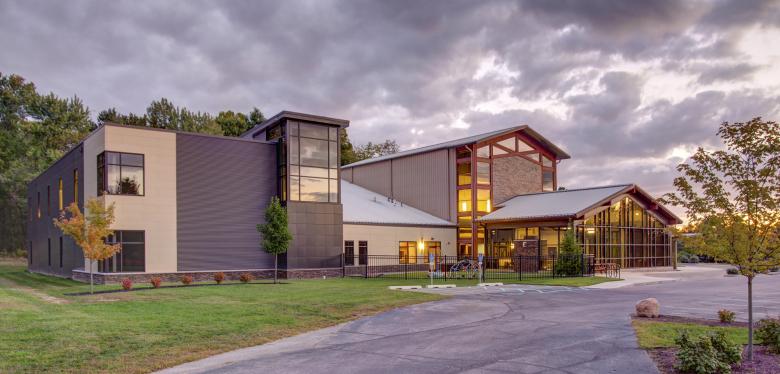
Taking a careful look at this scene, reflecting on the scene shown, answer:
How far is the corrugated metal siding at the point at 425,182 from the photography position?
48.6 meters

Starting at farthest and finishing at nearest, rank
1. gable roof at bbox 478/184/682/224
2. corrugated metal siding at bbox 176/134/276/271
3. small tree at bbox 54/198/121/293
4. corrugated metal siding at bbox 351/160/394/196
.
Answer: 1. corrugated metal siding at bbox 351/160/394/196
2. gable roof at bbox 478/184/682/224
3. corrugated metal siding at bbox 176/134/276/271
4. small tree at bbox 54/198/121/293

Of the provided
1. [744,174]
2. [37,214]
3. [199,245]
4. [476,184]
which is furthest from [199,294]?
[37,214]

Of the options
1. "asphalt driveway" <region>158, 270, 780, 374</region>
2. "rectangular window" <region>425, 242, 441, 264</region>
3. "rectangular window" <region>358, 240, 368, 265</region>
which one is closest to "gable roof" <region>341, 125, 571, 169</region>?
"rectangular window" <region>425, 242, 441, 264</region>

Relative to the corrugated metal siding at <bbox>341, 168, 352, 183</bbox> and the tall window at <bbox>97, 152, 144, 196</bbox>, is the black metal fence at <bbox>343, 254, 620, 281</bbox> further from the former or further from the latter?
the corrugated metal siding at <bbox>341, 168, 352, 183</bbox>

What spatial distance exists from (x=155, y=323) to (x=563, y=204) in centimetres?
3275

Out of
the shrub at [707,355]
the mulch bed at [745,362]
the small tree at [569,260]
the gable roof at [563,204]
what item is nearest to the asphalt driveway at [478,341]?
the mulch bed at [745,362]

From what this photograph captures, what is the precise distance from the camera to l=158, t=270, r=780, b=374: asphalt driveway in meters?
10.5

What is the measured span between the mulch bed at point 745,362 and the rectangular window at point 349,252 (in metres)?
Answer: 29.4

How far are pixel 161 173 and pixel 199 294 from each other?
447 inches

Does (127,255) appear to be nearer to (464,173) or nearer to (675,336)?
(464,173)

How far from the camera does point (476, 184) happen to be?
154 feet

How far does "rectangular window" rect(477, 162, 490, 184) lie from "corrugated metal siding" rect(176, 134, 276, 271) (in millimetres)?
18497

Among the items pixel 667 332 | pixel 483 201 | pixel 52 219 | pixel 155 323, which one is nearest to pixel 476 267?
pixel 483 201

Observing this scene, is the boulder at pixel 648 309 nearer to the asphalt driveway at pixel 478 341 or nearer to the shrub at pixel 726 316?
the asphalt driveway at pixel 478 341
